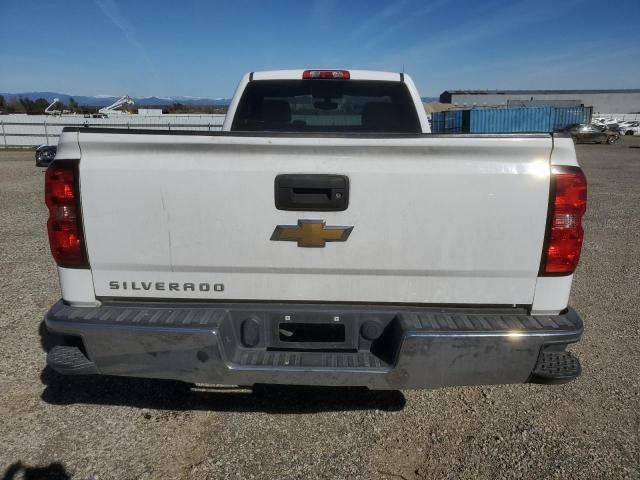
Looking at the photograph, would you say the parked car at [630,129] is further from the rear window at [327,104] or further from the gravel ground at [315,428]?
the gravel ground at [315,428]

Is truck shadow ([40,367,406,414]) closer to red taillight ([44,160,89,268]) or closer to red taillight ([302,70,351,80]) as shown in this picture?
red taillight ([44,160,89,268])

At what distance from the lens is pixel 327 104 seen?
4.52 meters

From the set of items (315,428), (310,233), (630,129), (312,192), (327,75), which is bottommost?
(630,129)

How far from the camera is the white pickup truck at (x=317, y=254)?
2.34 metres

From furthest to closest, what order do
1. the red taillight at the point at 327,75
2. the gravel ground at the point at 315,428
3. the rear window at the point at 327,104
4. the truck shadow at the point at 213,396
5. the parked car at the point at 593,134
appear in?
the parked car at the point at 593,134, the rear window at the point at 327,104, the red taillight at the point at 327,75, the truck shadow at the point at 213,396, the gravel ground at the point at 315,428

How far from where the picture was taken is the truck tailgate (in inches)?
91.9

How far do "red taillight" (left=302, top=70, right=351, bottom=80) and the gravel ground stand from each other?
2.59m

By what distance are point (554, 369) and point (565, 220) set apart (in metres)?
0.74

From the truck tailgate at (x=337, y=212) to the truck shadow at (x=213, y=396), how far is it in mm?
1147

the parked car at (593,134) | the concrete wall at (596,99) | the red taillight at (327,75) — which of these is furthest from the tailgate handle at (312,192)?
the concrete wall at (596,99)

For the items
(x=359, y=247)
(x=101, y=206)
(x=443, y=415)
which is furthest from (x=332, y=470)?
(x=101, y=206)

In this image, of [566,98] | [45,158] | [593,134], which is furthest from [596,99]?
[45,158]

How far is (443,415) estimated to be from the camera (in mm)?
3188

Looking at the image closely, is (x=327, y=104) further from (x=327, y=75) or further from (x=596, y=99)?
(x=596, y=99)
